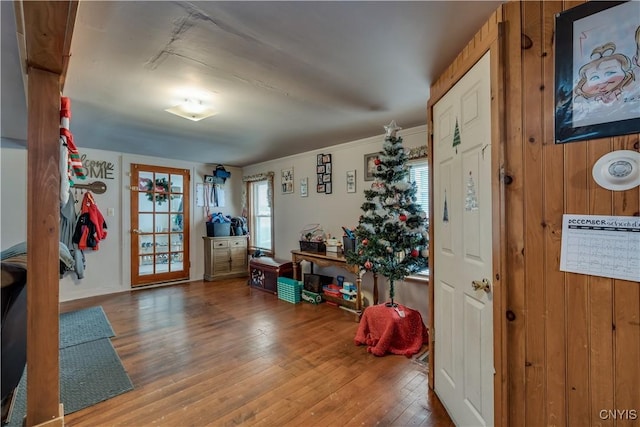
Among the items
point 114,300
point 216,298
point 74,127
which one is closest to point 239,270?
point 216,298

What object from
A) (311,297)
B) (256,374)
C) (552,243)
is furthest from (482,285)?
(311,297)

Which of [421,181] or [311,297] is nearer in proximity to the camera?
[421,181]

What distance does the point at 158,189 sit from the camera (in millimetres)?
4879

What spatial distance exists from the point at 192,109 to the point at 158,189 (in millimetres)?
2996

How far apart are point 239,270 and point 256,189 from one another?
167 cm

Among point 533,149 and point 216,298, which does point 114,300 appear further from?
point 533,149

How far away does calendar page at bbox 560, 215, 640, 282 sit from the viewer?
0.93m

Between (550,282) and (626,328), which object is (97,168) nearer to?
(550,282)

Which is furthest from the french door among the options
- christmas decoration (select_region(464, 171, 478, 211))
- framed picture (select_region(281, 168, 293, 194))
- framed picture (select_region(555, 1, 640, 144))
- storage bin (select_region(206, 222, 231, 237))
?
framed picture (select_region(555, 1, 640, 144))

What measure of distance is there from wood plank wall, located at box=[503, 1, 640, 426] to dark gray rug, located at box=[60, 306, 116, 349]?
3497 millimetres

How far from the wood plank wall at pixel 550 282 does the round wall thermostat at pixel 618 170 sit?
2 cm

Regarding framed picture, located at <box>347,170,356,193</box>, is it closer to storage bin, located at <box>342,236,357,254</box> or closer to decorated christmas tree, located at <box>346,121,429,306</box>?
storage bin, located at <box>342,236,357,254</box>

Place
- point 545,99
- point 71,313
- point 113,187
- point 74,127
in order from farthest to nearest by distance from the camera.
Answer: point 113,187 → point 71,313 → point 74,127 → point 545,99

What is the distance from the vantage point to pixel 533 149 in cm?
113
